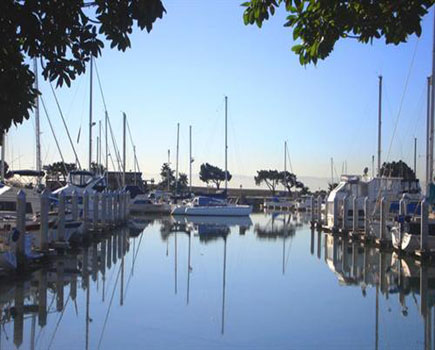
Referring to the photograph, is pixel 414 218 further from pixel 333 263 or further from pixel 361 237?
pixel 361 237

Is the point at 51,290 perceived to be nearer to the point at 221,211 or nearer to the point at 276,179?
the point at 221,211

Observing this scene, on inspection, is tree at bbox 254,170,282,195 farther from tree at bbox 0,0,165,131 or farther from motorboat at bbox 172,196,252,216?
tree at bbox 0,0,165,131

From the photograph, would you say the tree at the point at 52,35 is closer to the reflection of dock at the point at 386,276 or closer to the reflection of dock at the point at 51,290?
the reflection of dock at the point at 51,290

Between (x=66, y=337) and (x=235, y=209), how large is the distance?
51601mm

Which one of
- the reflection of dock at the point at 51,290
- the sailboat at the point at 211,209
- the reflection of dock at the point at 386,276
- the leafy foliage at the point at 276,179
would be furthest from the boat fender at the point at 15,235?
the leafy foliage at the point at 276,179

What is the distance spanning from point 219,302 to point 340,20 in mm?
10589

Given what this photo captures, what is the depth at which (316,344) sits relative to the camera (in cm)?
1105

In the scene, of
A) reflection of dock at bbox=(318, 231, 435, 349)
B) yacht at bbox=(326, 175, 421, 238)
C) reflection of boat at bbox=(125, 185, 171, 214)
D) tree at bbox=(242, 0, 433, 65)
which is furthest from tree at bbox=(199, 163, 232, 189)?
tree at bbox=(242, 0, 433, 65)

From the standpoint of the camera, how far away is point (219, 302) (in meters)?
15.4

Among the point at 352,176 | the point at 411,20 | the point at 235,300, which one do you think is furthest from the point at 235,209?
the point at 411,20

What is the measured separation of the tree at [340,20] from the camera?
5645mm

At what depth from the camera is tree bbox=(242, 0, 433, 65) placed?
5.64 metres

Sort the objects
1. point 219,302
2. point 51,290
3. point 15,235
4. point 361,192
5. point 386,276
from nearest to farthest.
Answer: point 219,302
point 51,290
point 15,235
point 386,276
point 361,192

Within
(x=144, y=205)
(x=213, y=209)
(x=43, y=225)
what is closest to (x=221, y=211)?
(x=213, y=209)
